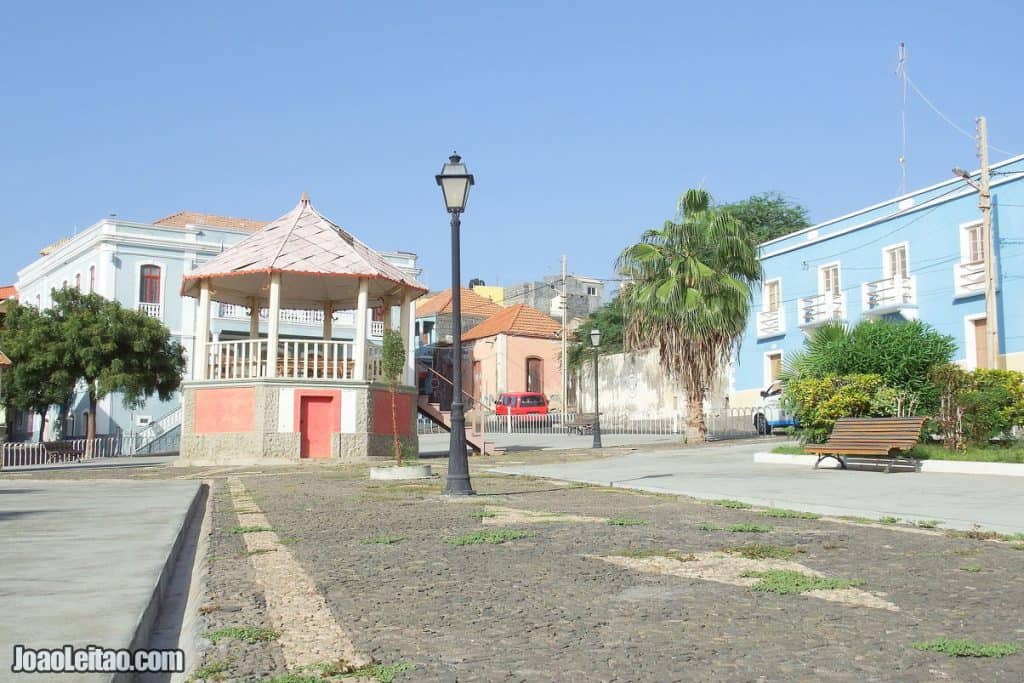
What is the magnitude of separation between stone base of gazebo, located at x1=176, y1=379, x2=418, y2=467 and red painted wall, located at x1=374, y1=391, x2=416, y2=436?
17cm

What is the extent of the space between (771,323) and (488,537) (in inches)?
1376

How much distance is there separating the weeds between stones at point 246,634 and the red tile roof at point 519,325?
175 feet

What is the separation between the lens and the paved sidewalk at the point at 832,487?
31.0ft

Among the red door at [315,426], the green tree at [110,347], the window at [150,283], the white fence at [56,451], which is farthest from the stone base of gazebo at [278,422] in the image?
the window at [150,283]

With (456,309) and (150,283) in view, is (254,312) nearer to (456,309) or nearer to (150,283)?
(150,283)

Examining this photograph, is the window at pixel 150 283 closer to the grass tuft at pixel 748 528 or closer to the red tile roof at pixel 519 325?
the red tile roof at pixel 519 325

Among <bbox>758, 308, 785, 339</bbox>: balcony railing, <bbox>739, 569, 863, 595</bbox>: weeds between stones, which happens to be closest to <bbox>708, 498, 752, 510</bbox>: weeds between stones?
<bbox>739, 569, 863, 595</bbox>: weeds between stones

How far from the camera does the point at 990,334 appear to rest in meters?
25.3

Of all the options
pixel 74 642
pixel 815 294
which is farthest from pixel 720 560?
pixel 815 294

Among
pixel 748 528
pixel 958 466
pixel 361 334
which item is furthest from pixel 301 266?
pixel 748 528

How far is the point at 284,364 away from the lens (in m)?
25.8

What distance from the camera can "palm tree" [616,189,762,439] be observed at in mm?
28031

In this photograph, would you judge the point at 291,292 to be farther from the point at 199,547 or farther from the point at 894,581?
the point at 894,581

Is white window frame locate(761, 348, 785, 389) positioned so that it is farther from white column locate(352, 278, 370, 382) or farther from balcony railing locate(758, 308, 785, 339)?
white column locate(352, 278, 370, 382)
